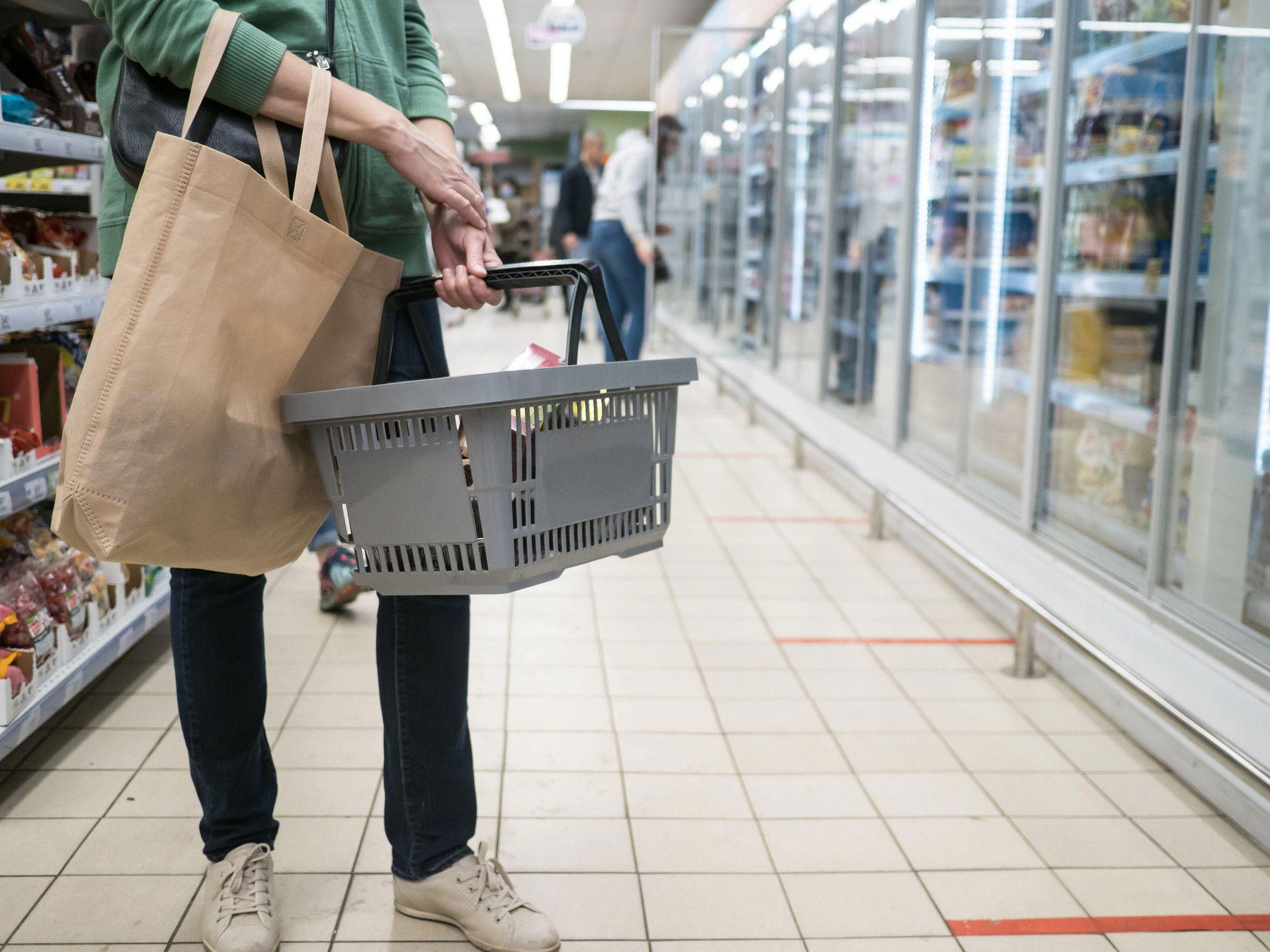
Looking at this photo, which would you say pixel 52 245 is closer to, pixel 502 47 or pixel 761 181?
pixel 761 181

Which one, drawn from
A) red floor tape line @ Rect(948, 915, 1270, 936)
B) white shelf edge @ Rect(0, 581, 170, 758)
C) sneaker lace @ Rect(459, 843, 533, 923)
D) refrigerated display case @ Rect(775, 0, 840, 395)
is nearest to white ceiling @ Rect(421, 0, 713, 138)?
refrigerated display case @ Rect(775, 0, 840, 395)

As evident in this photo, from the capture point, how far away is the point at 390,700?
4.75 feet

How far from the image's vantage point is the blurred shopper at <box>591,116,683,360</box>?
6.61 meters

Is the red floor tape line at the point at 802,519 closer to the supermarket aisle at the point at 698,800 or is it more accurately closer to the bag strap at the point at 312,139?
the supermarket aisle at the point at 698,800

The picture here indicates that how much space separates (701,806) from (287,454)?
1092 millimetres

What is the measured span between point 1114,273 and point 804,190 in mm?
3459

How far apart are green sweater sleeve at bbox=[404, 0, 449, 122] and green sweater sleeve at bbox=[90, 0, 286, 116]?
0.26 m

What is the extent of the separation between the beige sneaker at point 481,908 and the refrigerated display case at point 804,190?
13.3 ft

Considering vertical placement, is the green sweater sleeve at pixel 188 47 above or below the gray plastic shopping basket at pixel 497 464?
above

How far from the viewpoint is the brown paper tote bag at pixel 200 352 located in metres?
1.05

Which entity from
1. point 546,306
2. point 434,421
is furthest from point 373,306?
point 546,306

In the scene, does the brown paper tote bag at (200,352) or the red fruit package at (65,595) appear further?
the red fruit package at (65,595)

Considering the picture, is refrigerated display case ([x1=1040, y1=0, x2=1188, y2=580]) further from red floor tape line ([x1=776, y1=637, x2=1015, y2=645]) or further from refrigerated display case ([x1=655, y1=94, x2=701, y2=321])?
refrigerated display case ([x1=655, y1=94, x2=701, y2=321])

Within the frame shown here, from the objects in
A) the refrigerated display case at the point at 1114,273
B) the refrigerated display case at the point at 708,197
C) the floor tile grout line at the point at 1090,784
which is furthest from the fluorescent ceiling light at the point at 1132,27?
the refrigerated display case at the point at 708,197
